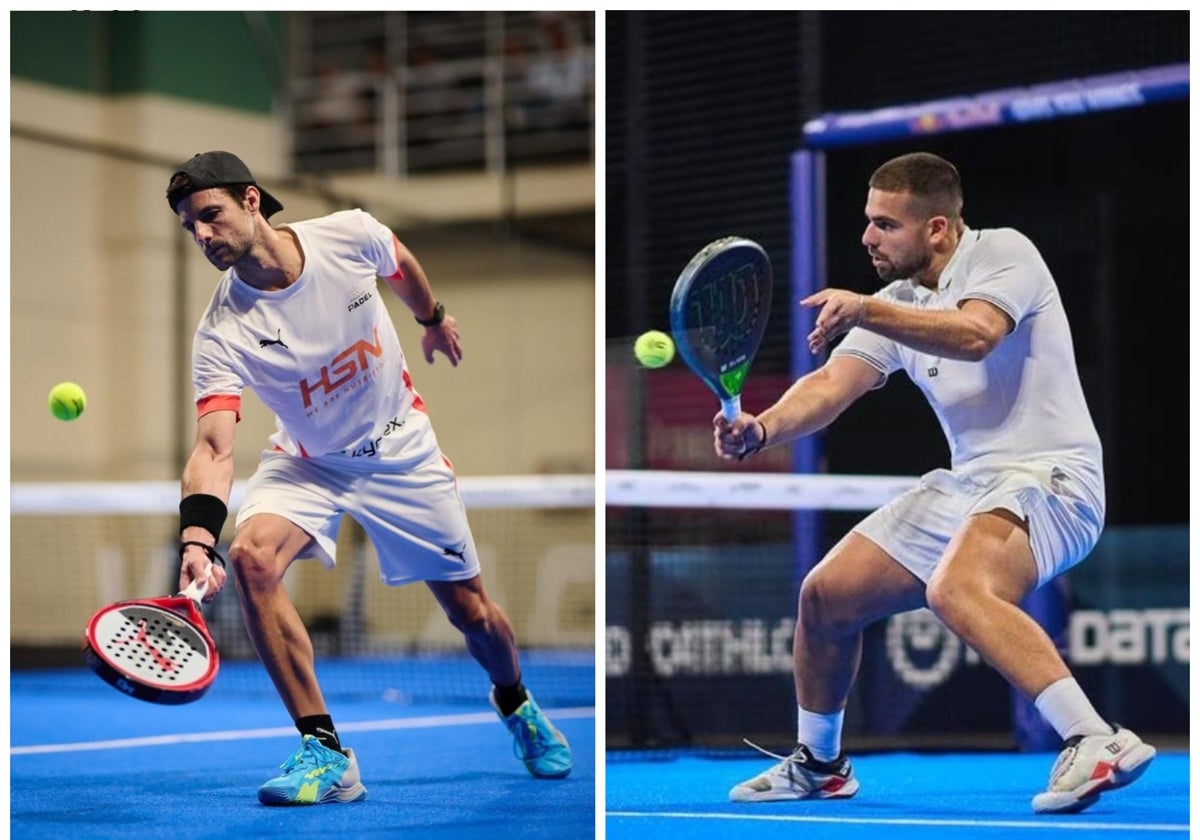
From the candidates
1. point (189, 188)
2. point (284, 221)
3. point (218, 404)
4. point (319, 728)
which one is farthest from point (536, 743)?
point (284, 221)

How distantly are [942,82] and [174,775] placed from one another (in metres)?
3.15

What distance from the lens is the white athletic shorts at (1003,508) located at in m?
4.00

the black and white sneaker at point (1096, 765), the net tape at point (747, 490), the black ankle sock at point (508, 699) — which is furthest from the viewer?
the net tape at point (747, 490)

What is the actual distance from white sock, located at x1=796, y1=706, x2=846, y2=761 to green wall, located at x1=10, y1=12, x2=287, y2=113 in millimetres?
6870

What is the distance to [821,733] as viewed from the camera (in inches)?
165

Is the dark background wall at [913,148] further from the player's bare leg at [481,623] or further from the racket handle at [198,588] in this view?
the racket handle at [198,588]

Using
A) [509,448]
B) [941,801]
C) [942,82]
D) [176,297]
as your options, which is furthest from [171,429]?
[941,801]

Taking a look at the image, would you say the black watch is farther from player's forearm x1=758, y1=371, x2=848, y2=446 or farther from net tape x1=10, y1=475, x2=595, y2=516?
net tape x1=10, y1=475, x2=595, y2=516

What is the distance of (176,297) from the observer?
9531 mm

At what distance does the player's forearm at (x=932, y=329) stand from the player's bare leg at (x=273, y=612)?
1539mm

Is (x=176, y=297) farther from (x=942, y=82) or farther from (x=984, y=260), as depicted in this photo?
(x=984, y=260)

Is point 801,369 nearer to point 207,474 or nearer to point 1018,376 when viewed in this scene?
point 1018,376

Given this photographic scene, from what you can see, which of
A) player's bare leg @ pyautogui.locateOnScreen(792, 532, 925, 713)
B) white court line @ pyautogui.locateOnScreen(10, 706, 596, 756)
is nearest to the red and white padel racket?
player's bare leg @ pyautogui.locateOnScreen(792, 532, 925, 713)

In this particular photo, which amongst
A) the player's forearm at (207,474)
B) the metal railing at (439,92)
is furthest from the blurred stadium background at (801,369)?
the metal railing at (439,92)
